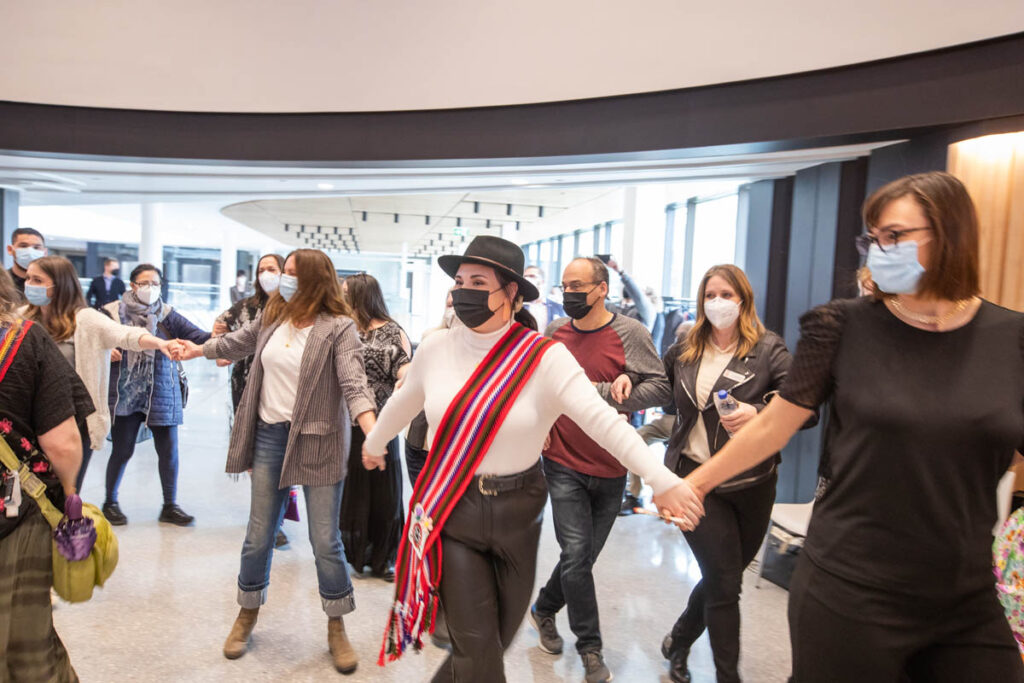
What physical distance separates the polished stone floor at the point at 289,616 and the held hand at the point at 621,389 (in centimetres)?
122

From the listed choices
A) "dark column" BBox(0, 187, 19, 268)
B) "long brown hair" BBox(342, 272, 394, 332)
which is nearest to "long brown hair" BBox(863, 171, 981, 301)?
"long brown hair" BBox(342, 272, 394, 332)

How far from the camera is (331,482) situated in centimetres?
302

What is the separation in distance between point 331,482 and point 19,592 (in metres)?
1.22

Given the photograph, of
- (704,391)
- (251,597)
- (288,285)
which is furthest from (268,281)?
(704,391)

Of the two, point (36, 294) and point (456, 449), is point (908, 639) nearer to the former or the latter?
point (456, 449)

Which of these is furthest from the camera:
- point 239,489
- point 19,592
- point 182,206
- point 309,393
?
point 182,206

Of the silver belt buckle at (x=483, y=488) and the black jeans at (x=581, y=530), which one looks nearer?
the silver belt buckle at (x=483, y=488)

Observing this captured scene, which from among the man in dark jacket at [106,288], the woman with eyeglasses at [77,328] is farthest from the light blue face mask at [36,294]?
the man in dark jacket at [106,288]

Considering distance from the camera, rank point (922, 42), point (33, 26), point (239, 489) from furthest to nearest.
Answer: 1. point (239, 489)
2. point (33, 26)
3. point (922, 42)

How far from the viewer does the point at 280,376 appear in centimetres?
307

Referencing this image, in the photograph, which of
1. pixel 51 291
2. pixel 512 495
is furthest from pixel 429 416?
pixel 51 291

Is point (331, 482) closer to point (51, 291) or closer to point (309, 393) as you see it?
point (309, 393)

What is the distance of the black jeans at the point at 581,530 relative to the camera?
9.82 ft

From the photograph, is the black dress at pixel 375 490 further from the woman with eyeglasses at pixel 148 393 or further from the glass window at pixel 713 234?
the glass window at pixel 713 234
